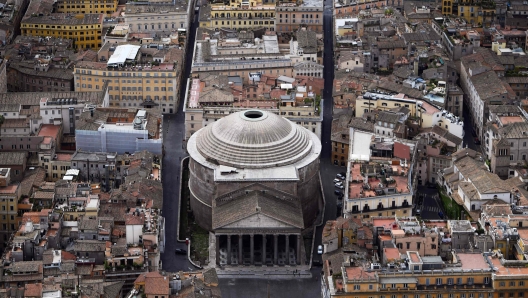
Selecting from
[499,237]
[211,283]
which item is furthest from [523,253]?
[211,283]

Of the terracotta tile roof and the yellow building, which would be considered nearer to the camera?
the terracotta tile roof

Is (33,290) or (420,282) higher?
(420,282)

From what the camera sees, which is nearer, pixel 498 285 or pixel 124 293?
pixel 498 285

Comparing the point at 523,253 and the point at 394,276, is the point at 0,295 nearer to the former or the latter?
the point at 394,276

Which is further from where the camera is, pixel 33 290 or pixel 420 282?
pixel 420 282

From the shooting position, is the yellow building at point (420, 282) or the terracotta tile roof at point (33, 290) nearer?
the terracotta tile roof at point (33, 290)

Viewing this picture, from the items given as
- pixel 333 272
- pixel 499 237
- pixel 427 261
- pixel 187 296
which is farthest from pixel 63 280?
pixel 499 237

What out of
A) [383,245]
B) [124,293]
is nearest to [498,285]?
[383,245]

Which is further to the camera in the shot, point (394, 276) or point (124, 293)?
point (124, 293)

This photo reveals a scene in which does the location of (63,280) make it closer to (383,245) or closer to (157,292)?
(157,292)
